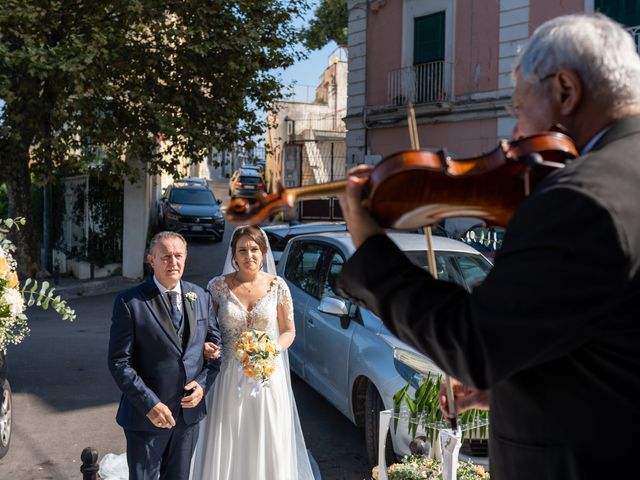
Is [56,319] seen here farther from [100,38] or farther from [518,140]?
[518,140]

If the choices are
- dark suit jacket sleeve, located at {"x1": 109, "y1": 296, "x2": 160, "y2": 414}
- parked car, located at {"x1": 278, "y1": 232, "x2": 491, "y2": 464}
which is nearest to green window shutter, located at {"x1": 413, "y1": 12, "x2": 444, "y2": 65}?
parked car, located at {"x1": 278, "y1": 232, "x2": 491, "y2": 464}

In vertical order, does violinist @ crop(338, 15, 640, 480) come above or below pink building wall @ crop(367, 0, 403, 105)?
below

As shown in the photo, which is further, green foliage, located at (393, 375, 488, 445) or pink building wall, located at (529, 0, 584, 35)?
pink building wall, located at (529, 0, 584, 35)

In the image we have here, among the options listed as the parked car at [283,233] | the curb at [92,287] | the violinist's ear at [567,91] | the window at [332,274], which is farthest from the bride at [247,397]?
the curb at [92,287]

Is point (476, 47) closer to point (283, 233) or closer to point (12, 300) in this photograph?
point (283, 233)

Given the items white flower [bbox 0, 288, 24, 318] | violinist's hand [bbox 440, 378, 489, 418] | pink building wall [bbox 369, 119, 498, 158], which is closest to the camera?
violinist's hand [bbox 440, 378, 489, 418]

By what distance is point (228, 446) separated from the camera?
4773 millimetres

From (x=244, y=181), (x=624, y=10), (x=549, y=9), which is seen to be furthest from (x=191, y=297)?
(x=244, y=181)

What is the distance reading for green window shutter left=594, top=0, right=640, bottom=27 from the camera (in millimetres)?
14766

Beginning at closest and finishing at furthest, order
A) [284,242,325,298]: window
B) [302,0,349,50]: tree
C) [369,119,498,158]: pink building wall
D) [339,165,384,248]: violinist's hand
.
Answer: [339,165,384,248]: violinist's hand
[284,242,325,298]: window
[369,119,498,158]: pink building wall
[302,0,349,50]: tree

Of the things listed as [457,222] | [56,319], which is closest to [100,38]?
[56,319]

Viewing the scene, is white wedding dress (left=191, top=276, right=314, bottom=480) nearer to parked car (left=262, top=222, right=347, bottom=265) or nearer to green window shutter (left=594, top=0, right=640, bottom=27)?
parked car (left=262, top=222, right=347, bottom=265)

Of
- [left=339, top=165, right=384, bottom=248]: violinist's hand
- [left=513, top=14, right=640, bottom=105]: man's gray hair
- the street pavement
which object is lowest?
the street pavement

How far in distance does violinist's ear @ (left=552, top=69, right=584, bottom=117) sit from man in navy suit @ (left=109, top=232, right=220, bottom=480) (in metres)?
3.16
